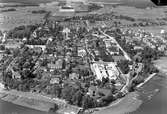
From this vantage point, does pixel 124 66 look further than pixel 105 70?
Yes

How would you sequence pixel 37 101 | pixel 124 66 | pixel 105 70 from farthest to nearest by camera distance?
pixel 124 66 < pixel 105 70 < pixel 37 101

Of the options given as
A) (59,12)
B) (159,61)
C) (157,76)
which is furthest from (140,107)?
(59,12)

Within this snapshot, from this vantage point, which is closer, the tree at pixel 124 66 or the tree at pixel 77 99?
the tree at pixel 77 99

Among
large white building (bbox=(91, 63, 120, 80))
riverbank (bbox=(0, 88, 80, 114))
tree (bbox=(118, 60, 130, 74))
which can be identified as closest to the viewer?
riverbank (bbox=(0, 88, 80, 114))

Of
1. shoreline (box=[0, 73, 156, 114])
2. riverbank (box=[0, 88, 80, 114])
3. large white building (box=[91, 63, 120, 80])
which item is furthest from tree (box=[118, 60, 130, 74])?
riverbank (box=[0, 88, 80, 114])

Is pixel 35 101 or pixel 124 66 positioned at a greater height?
pixel 124 66

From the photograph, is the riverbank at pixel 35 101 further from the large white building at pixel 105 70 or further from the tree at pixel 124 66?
the tree at pixel 124 66

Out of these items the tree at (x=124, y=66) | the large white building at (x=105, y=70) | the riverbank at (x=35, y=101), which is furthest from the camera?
the tree at (x=124, y=66)

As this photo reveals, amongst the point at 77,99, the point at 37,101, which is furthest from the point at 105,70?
the point at 37,101

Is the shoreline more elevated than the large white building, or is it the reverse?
the large white building

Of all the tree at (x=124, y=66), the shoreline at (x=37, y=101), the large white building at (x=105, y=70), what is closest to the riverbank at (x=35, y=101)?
the shoreline at (x=37, y=101)

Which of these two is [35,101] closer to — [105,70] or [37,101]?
[37,101]

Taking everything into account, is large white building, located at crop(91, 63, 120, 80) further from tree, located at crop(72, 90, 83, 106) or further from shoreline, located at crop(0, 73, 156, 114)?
tree, located at crop(72, 90, 83, 106)
